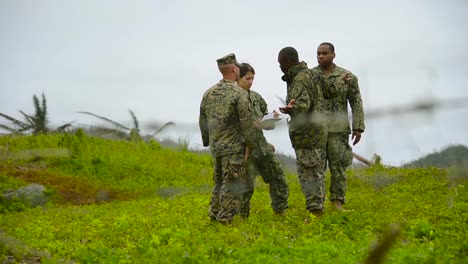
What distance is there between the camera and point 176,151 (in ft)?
86.5

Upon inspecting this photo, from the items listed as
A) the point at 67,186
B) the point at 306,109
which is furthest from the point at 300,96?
the point at 67,186

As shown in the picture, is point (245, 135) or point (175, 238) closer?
point (175, 238)

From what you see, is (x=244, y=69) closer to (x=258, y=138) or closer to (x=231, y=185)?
(x=258, y=138)

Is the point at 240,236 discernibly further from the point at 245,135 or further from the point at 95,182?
the point at 95,182

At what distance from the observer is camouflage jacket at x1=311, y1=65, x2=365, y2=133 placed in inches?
439

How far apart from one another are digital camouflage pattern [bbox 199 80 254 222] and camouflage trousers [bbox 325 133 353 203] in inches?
74.3

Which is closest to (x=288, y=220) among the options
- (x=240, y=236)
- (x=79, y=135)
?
(x=240, y=236)

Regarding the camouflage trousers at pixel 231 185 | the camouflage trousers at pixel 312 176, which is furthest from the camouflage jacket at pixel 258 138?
the camouflage trousers at pixel 312 176

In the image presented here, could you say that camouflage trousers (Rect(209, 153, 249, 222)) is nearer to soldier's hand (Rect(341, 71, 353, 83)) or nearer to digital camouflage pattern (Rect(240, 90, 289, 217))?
digital camouflage pattern (Rect(240, 90, 289, 217))

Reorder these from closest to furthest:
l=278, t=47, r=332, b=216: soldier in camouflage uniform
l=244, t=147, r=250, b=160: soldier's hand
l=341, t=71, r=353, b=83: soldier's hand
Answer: l=244, t=147, r=250, b=160: soldier's hand → l=278, t=47, r=332, b=216: soldier in camouflage uniform → l=341, t=71, r=353, b=83: soldier's hand

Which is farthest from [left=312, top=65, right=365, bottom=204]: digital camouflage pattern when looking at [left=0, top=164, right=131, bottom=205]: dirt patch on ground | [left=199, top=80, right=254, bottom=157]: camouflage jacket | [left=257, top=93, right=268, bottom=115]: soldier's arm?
[left=0, top=164, right=131, bottom=205]: dirt patch on ground

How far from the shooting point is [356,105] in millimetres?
11453

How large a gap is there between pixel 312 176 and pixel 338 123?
104 cm

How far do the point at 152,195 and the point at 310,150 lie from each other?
9.69 metres
